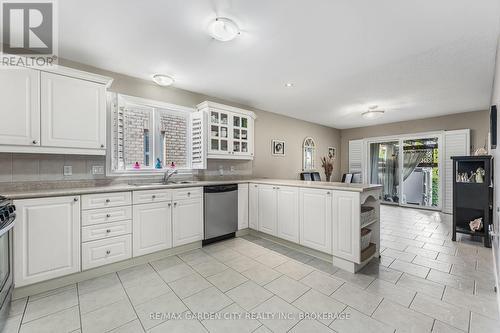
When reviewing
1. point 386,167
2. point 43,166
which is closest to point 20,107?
point 43,166

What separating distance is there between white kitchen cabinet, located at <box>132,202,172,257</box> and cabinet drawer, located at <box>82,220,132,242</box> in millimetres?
85

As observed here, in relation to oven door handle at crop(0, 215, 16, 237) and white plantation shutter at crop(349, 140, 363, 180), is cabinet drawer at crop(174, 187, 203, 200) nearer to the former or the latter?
oven door handle at crop(0, 215, 16, 237)

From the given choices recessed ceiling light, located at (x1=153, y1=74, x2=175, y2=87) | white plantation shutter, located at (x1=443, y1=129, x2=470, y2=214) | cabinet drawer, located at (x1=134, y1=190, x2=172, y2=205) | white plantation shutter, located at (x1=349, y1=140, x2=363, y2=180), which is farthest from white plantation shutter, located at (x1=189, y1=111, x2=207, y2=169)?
white plantation shutter, located at (x1=443, y1=129, x2=470, y2=214)

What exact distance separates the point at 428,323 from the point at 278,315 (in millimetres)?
1107

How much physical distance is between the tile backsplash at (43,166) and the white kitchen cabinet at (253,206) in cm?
215

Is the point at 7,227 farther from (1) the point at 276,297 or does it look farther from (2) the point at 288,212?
(2) the point at 288,212

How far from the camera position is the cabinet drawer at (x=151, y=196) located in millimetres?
2627

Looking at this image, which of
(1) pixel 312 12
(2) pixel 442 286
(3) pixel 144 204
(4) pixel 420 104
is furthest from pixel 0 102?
(4) pixel 420 104

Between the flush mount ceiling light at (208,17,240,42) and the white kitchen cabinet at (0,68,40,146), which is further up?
the flush mount ceiling light at (208,17,240,42)

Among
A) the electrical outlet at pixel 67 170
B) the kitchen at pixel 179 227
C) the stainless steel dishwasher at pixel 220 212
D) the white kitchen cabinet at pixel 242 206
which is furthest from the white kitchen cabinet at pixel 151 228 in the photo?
the white kitchen cabinet at pixel 242 206

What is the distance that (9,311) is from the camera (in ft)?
5.90

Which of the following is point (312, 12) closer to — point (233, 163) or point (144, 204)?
point (144, 204)

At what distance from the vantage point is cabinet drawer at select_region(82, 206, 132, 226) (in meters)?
2.29

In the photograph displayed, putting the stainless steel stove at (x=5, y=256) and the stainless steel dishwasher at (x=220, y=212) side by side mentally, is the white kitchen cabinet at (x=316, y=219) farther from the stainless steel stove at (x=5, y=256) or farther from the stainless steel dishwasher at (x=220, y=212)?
the stainless steel stove at (x=5, y=256)
